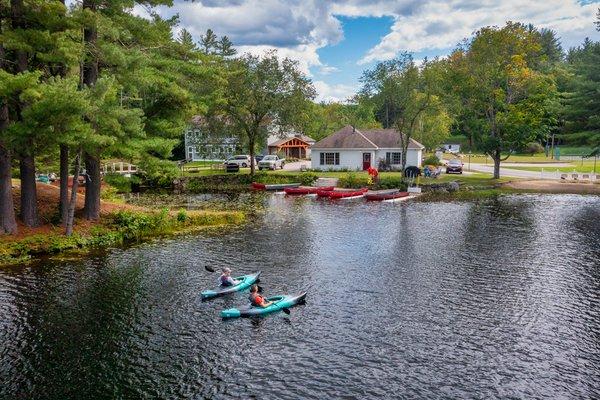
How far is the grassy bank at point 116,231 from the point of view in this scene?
84.6 feet

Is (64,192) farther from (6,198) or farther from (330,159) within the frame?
(330,159)

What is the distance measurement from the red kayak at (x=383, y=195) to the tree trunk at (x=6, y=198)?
31.0m

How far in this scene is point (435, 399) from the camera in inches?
495

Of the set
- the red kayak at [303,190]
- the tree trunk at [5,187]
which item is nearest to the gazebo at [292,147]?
the red kayak at [303,190]

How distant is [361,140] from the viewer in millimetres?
68312

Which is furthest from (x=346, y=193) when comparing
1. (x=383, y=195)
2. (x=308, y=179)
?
(x=308, y=179)

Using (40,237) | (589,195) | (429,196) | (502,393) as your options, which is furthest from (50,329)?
(589,195)

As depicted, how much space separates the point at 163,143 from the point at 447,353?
22149 millimetres

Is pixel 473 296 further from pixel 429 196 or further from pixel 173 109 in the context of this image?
pixel 429 196

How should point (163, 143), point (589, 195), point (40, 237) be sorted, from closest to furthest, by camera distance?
1. point (40, 237)
2. point (163, 143)
3. point (589, 195)

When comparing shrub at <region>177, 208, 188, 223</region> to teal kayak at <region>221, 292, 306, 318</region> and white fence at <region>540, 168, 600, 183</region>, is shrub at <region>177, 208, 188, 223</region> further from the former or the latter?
white fence at <region>540, 168, 600, 183</region>

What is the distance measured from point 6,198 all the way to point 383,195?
32.1 meters

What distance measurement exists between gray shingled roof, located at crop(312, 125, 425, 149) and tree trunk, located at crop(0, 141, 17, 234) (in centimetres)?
4706

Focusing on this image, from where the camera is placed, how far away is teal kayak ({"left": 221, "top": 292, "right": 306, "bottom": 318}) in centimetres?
1811
